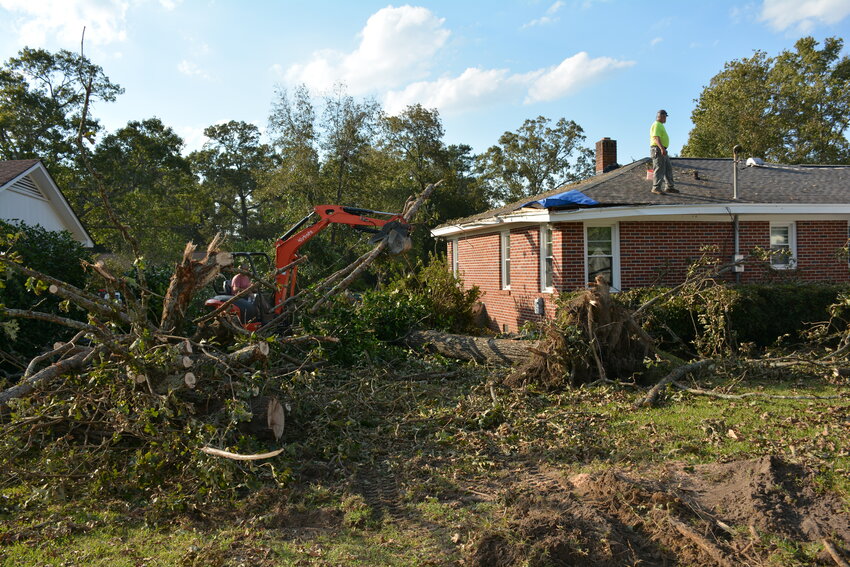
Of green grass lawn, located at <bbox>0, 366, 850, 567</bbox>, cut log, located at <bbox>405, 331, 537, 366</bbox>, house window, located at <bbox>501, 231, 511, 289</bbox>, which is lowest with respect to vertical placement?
green grass lawn, located at <bbox>0, 366, 850, 567</bbox>

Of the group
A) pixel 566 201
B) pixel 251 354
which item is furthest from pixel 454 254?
pixel 251 354

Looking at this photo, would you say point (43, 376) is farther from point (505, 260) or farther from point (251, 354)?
point (505, 260)

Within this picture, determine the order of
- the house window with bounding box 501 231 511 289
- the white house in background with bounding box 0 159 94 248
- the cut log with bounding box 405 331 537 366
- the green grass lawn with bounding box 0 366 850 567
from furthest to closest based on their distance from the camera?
the white house in background with bounding box 0 159 94 248, the house window with bounding box 501 231 511 289, the cut log with bounding box 405 331 537 366, the green grass lawn with bounding box 0 366 850 567

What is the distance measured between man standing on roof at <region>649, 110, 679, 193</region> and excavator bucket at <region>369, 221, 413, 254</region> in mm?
6614

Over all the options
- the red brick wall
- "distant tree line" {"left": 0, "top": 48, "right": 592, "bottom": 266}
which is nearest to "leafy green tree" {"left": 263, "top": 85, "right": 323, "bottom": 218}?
"distant tree line" {"left": 0, "top": 48, "right": 592, "bottom": 266}

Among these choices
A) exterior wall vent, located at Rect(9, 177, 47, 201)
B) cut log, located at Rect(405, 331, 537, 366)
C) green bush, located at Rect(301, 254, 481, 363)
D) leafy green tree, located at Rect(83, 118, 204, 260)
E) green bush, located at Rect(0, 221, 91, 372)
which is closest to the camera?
green bush, located at Rect(301, 254, 481, 363)

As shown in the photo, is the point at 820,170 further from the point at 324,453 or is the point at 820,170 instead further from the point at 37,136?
the point at 37,136

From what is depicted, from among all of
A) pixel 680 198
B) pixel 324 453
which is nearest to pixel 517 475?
pixel 324 453

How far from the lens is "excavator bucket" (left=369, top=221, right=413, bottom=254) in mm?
10352

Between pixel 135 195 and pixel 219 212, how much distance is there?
17886 millimetres

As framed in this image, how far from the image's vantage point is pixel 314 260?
2600cm

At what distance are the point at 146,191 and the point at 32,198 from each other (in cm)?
1701

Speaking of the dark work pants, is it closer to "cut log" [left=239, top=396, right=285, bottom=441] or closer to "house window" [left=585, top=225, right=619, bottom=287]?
"house window" [left=585, top=225, right=619, bottom=287]

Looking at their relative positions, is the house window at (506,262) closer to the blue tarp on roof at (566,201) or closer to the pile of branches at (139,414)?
the blue tarp on roof at (566,201)
